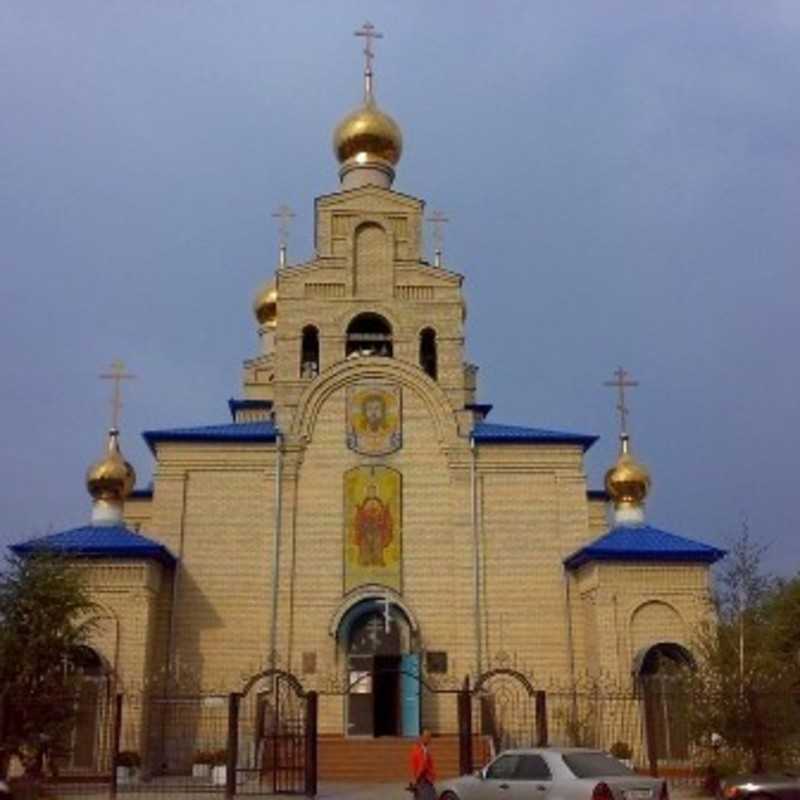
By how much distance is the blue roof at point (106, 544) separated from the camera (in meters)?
23.4

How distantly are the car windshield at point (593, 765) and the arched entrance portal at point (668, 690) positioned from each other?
7078 millimetres

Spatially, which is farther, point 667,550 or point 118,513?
point 118,513

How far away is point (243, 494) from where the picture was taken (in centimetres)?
2572

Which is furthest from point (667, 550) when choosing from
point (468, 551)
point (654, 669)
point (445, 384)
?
point (445, 384)

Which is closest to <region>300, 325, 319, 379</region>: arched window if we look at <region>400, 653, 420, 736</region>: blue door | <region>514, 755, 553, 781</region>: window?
<region>400, 653, 420, 736</region>: blue door

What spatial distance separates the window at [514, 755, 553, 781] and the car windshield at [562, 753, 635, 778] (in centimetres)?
25

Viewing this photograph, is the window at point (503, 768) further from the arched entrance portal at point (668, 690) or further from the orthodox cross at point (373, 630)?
the orthodox cross at point (373, 630)

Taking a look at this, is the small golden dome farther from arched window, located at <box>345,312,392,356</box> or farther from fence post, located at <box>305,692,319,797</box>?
fence post, located at <box>305,692,319,797</box>

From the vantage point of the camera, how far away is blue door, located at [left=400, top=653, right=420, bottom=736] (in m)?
23.8

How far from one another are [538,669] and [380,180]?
1335 centimetres

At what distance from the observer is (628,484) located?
26.3 m

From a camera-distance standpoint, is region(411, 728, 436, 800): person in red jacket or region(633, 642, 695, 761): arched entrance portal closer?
region(411, 728, 436, 800): person in red jacket

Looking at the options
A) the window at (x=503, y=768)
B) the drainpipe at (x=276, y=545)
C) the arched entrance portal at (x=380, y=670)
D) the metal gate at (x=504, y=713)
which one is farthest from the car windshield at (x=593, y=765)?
the drainpipe at (x=276, y=545)

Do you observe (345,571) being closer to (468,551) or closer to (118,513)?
(468,551)
